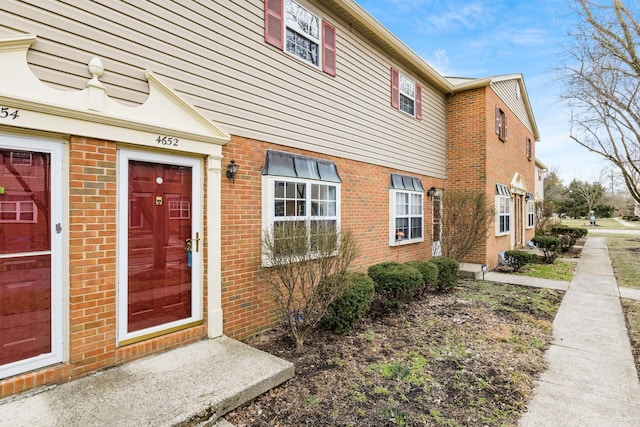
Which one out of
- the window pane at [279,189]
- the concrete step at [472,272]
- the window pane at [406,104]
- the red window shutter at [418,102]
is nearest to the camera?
the window pane at [279,189]

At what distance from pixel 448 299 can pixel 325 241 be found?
4.33m

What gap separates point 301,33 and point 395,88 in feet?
12.4

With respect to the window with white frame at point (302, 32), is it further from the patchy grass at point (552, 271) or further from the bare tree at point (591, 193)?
the bare tree at point (591, 193)

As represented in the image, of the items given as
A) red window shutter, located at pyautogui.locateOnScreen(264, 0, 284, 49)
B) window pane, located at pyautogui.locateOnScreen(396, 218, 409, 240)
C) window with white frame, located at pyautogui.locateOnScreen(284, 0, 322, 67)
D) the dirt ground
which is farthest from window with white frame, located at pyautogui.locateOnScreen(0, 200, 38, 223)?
window pane, located at pyautogui.locateOnScreen(396, 218, 409, 240)

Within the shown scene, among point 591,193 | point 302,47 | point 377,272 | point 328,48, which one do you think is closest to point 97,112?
point 302,47

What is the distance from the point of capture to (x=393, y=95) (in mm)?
8836

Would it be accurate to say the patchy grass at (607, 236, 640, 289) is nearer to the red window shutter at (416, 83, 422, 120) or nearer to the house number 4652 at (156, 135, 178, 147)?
the red window shutter at (416, 83, 422, 120)

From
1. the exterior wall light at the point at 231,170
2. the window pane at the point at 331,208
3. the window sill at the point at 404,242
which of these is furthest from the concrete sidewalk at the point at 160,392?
the window sill at the point at 404,242

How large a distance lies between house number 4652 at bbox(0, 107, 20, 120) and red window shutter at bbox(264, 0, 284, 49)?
358 cm

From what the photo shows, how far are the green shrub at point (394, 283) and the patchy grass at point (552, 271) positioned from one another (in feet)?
20.9

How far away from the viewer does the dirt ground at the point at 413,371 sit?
320cm

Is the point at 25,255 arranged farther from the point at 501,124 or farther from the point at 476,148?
the point at 501,124

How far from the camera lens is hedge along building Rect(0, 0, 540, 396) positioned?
3070 mm

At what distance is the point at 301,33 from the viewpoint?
600 centimetres
